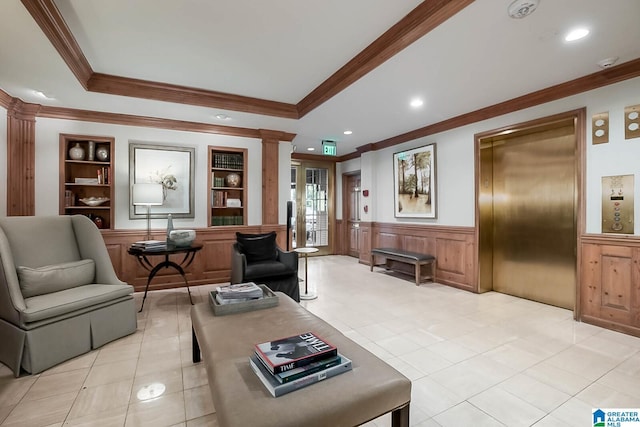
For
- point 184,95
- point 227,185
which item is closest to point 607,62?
point 184,95

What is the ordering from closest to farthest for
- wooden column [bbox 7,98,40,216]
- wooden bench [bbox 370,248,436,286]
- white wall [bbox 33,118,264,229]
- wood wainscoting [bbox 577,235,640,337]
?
wood wainscoting [bbox 577,235,640,337]
wooden column [bbox 7,98,40,216]
white wall [bbox 33,118,264,229]
wooden bench [bbox 370,248,436,286]

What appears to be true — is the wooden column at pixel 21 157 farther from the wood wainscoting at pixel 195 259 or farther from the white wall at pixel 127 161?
the wood wainscoting at pixel 195 259

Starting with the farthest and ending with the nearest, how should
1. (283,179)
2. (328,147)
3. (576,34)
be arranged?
1. (328,147)
2. (283,179)
3. (576,34)

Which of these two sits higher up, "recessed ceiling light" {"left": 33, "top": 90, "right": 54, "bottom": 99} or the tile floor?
"recessed ceiling light" {"left": 33, "top": 90, "right": 54, "bottom": 99}

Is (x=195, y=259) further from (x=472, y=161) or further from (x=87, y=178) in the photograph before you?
(x=472, y=161)

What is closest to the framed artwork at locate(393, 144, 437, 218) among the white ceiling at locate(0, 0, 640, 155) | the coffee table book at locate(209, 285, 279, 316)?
the white ceiling at locate(0, 0, 640, 155)

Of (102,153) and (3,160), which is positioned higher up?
(102,153)

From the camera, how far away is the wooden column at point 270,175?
516 centimetres

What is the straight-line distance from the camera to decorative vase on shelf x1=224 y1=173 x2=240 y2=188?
502 centimetres

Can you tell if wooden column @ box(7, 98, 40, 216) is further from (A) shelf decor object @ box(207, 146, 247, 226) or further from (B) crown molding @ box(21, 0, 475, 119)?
(A) shelf decor object @ box(207, 146, 247, 226)

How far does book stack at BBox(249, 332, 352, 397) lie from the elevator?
136 inches

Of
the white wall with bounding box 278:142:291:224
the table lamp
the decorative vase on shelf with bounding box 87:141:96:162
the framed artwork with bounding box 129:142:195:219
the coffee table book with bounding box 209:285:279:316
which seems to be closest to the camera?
the coffee table book with bounding box 209:285:279:316

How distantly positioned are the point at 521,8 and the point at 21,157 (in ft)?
18.3

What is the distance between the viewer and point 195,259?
4.70 meters
